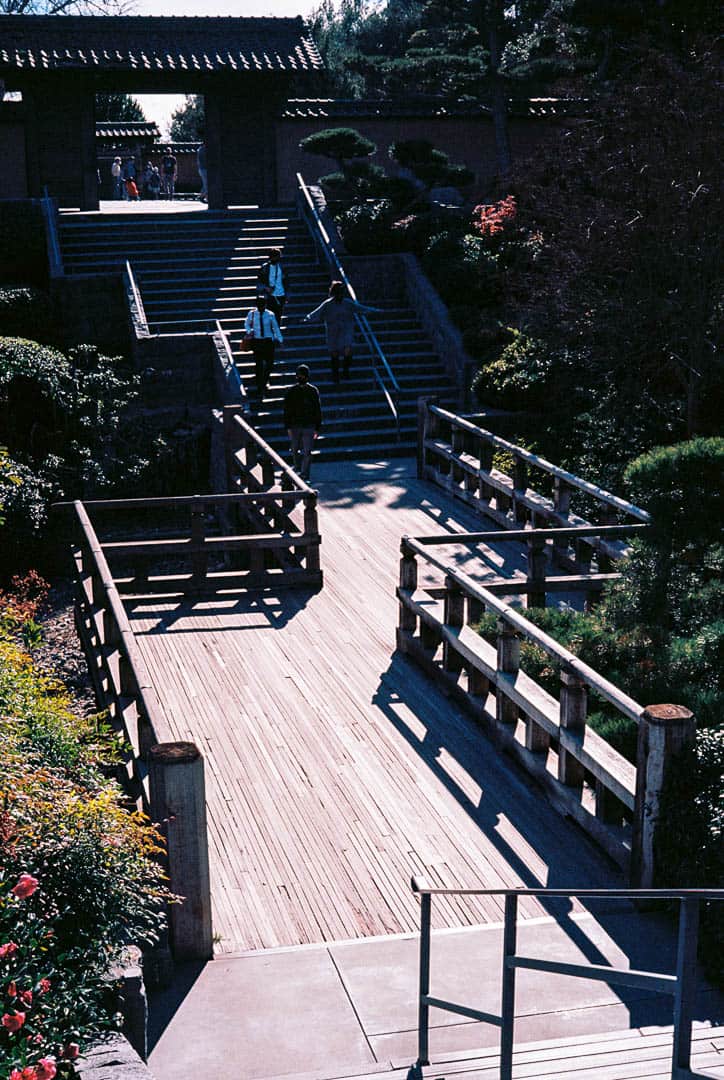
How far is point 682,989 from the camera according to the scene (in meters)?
4.02

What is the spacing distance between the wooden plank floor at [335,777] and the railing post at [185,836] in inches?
12.6

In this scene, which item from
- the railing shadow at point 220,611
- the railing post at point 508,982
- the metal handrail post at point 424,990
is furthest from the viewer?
the railing shadow at point 220,611

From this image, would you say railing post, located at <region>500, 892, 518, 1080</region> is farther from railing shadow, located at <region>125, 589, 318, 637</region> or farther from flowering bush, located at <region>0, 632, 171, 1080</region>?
railing shadow, located at <region>125, 589, 318, 637</region>

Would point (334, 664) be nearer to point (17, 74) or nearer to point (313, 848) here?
point (313, 848)

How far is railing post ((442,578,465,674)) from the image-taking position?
10266mm

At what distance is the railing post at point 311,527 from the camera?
→ 13.2 m

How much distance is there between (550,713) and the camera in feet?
27.3

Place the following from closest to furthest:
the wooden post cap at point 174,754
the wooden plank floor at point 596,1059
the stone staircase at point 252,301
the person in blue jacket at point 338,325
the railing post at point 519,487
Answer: the wooden plank floor at point 596,1059
the wooden post cap at point 174,754
the railing post at point 519,487
the person in blue jacket at point 338,325
the stone staircase at point 252,301

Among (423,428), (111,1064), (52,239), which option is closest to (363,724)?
(111,1064)

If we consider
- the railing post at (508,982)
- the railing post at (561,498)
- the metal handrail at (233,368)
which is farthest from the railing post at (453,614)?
the metal handrail at (233,368)

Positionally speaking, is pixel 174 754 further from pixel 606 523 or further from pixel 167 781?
pixel 606 523

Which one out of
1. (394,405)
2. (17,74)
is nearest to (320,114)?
(17,74)

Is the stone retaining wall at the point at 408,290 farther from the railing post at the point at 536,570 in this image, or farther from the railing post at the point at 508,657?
the railing post at the point at 508,657

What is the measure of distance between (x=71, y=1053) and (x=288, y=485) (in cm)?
1091
